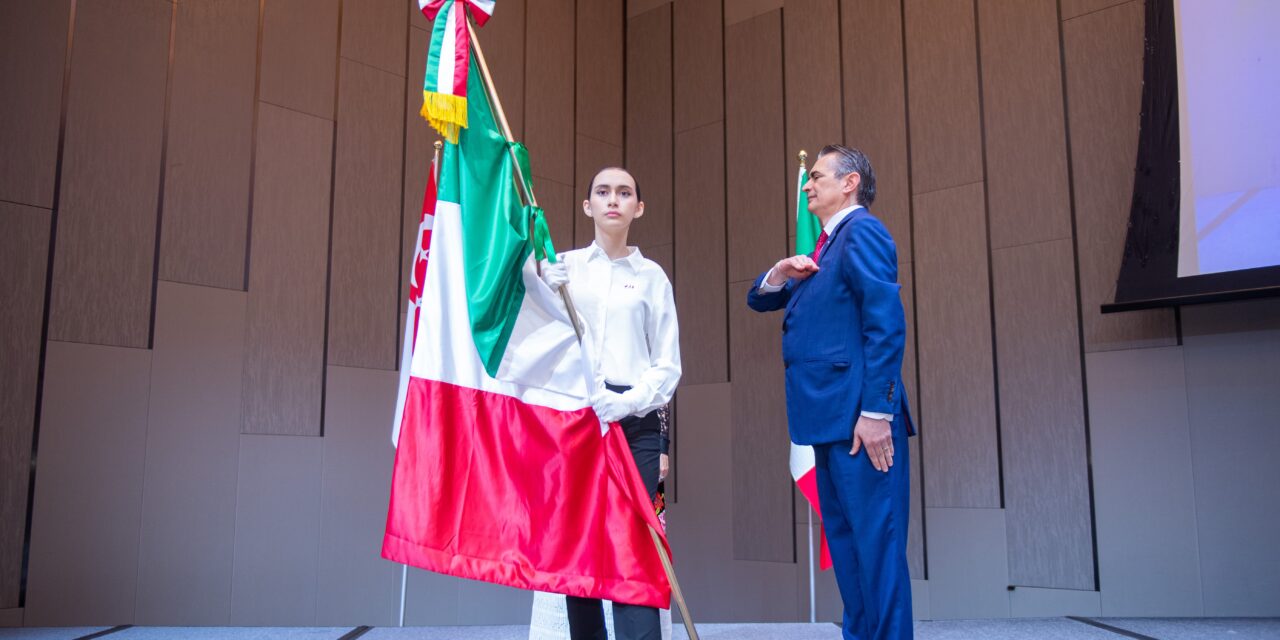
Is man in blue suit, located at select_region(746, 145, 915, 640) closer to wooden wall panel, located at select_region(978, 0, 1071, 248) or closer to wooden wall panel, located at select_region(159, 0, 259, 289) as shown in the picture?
wooden wall panel, located at select_region(978, 0, 1071, 248)

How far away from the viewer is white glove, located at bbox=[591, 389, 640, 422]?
209 centimetres

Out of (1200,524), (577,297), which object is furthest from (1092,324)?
(577,297)

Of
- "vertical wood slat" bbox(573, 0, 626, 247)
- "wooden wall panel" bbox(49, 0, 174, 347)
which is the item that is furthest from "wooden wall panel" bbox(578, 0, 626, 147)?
"wooden wall panel" bbox(49, 0, 174, 347)

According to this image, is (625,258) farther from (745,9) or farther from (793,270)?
(745,9)

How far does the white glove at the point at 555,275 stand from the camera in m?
2.14

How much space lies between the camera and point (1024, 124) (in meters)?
3.90

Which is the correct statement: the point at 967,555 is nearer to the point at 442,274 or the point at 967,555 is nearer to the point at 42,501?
the point at 442,274

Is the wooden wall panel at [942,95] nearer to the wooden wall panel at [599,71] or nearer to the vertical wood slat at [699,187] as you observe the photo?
the vertical wood slat at [699,187]

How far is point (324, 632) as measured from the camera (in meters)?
3.01

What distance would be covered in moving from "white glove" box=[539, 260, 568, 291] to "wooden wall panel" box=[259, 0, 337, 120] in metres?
2.35

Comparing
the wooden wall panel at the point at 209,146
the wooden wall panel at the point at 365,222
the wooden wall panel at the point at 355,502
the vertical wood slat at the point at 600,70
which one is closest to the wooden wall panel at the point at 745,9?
the vertical wood slat at the point at 600,70

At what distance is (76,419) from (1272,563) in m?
4.17

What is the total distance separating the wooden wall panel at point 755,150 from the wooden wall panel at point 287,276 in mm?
1985

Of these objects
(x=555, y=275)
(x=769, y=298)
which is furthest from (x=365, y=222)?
(x=769, y=298)
